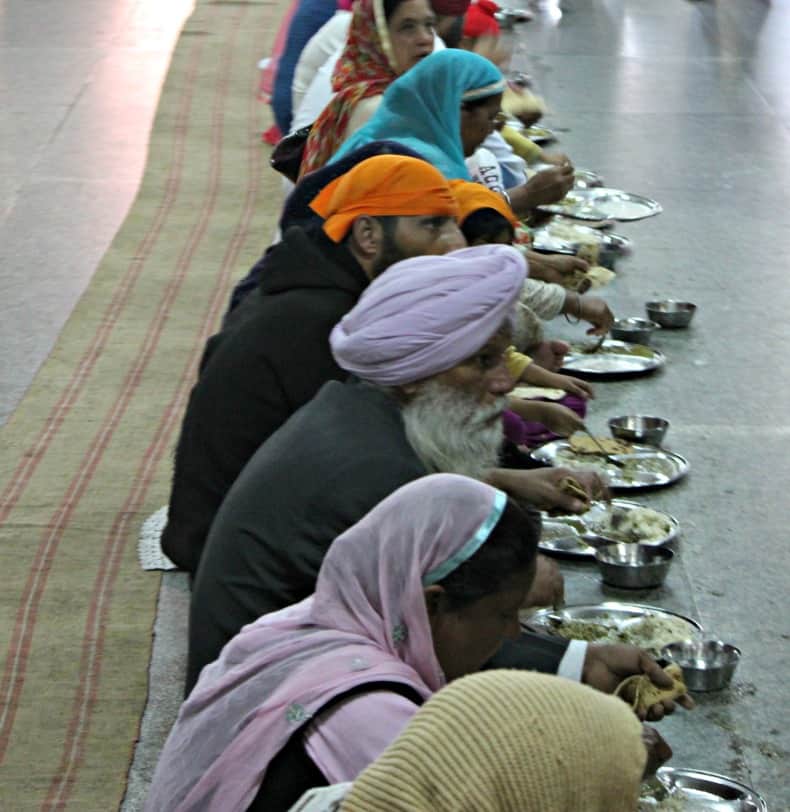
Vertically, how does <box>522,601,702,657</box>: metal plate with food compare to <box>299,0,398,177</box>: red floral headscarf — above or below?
below

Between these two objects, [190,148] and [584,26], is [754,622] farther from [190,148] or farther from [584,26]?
[584,26]

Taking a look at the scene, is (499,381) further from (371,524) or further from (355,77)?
(355,77)

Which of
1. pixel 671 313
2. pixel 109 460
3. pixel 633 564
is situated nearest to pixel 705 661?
pixel 633 564

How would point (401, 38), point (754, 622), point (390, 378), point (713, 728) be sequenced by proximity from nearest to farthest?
point (390, 378) → point (713, 728) → point (754, 622) → point (401, 38)

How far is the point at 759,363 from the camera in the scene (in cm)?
616

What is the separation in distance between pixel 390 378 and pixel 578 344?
3.09 meters

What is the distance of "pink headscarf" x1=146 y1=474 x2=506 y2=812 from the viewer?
7.45 feet

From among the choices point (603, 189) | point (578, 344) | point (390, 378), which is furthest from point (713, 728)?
point (603, 189)

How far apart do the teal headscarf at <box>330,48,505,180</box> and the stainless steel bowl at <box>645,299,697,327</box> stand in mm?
1752

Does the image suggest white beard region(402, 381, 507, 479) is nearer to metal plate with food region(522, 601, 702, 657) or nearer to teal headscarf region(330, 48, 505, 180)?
metal plate with food region(522, 601, 702, 657)

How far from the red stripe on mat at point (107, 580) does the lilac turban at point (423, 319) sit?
1.32 meters

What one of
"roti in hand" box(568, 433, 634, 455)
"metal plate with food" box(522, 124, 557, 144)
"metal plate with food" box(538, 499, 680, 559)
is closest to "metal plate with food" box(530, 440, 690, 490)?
"roti in hand" box(568, 433, 634, 455)

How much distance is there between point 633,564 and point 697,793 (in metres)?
1.01

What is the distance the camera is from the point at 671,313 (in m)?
6.42
